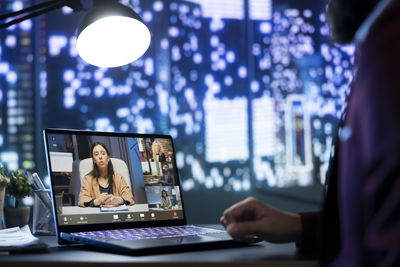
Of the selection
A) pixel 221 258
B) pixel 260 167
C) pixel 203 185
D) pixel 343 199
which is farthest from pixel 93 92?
pixel 343 199

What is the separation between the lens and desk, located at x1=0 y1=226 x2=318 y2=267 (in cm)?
71

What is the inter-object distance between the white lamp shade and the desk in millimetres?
610

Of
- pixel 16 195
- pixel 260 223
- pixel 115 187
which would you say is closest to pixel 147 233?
pixel 115 187

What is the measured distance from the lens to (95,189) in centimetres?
118

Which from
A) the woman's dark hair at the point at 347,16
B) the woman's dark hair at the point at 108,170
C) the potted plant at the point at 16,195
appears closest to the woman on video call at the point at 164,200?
the woman's dark hair at the point at 108,170

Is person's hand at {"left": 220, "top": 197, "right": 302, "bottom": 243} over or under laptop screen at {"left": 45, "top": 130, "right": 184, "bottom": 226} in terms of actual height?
under

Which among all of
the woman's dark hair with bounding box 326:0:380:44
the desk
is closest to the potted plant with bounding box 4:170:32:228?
the desk

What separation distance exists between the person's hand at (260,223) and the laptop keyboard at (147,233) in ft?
0.64

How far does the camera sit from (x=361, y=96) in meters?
0.44

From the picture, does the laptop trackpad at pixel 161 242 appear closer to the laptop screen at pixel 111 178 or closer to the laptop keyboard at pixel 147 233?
the laptop keyboard at pixel 147 233

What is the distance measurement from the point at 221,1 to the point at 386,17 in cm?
284

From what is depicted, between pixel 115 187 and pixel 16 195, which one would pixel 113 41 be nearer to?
pixel 115 187

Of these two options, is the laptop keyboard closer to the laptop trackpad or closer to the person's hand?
the laptop trackpad

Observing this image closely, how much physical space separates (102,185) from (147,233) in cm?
20
